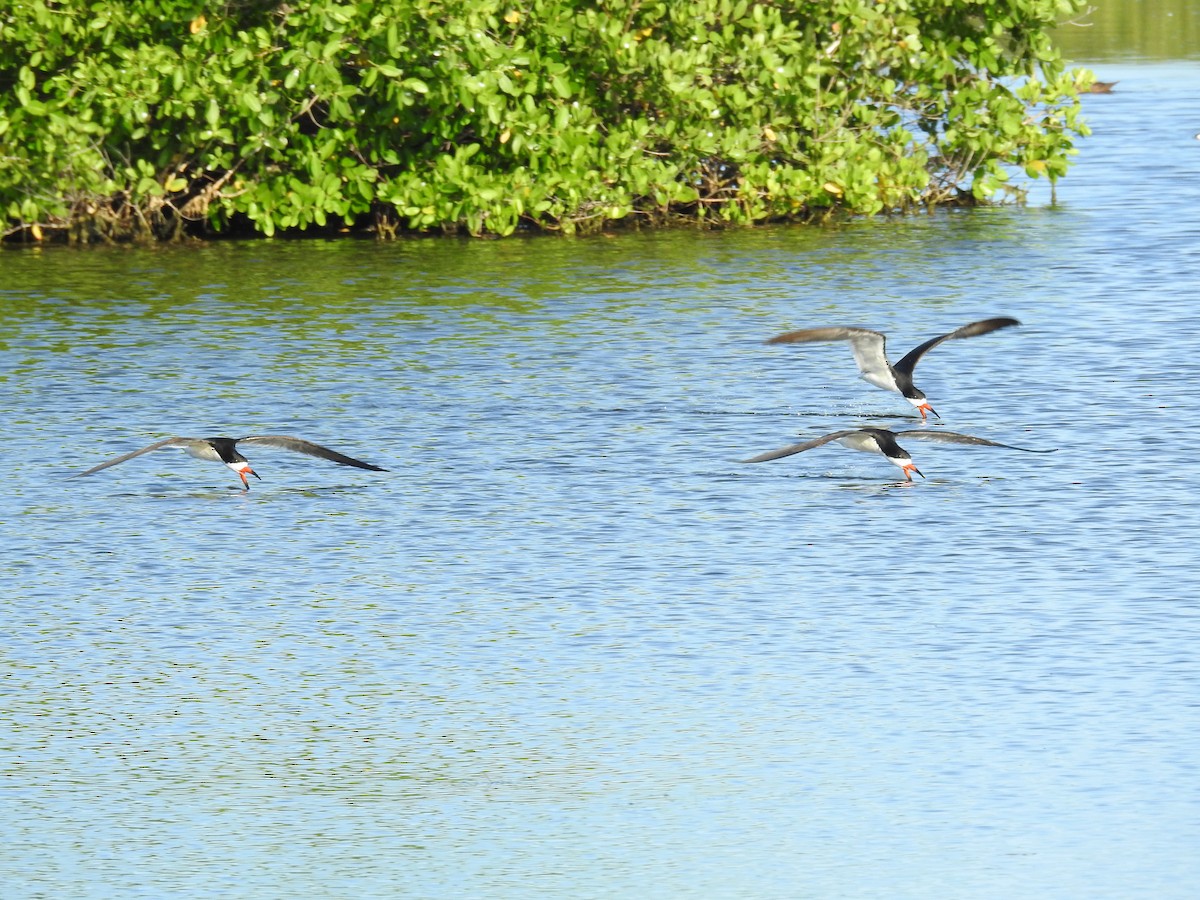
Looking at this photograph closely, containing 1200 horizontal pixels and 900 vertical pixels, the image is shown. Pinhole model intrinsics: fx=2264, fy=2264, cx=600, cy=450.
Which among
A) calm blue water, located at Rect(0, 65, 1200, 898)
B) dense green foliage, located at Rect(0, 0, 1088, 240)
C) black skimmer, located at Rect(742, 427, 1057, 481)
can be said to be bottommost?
calm blue water, located at Rect(0, 65, 1200, 898)

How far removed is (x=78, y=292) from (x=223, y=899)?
12.9m

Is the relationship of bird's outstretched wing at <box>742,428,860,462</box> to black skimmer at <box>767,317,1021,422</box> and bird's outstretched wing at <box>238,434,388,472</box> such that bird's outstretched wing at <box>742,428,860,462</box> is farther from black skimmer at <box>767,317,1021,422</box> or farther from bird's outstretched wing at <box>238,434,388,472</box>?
bird's outstretched wing at <box>238,434,388,472</box>

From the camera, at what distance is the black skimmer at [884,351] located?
13078 millimetres

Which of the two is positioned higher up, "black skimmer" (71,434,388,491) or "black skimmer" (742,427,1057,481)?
"black skimmer" (71,434,388,491)

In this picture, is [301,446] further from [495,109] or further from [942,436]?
[495,109]

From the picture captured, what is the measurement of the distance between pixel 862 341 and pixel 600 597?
159 inches

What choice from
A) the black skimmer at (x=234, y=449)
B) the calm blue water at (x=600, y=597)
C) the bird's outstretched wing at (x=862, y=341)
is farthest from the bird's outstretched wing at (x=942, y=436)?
the black skimmer at (x=234, y=449)

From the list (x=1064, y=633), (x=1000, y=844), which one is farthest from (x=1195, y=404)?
(x=1000, y=844)

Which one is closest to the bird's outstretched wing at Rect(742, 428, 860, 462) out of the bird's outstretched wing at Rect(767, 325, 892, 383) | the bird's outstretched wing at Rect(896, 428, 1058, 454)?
the bird's outstretched wing at Rect(896, 428, 1058, 454)

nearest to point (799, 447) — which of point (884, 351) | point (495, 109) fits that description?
point (884, 351)

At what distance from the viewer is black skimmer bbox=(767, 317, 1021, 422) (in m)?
13.1

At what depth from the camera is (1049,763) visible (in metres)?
7.64

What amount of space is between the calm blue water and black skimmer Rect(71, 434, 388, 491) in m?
0.24

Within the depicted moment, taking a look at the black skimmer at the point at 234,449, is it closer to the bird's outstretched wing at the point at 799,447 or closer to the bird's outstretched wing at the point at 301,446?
the bird's outstretched wing at the point at 301,446
